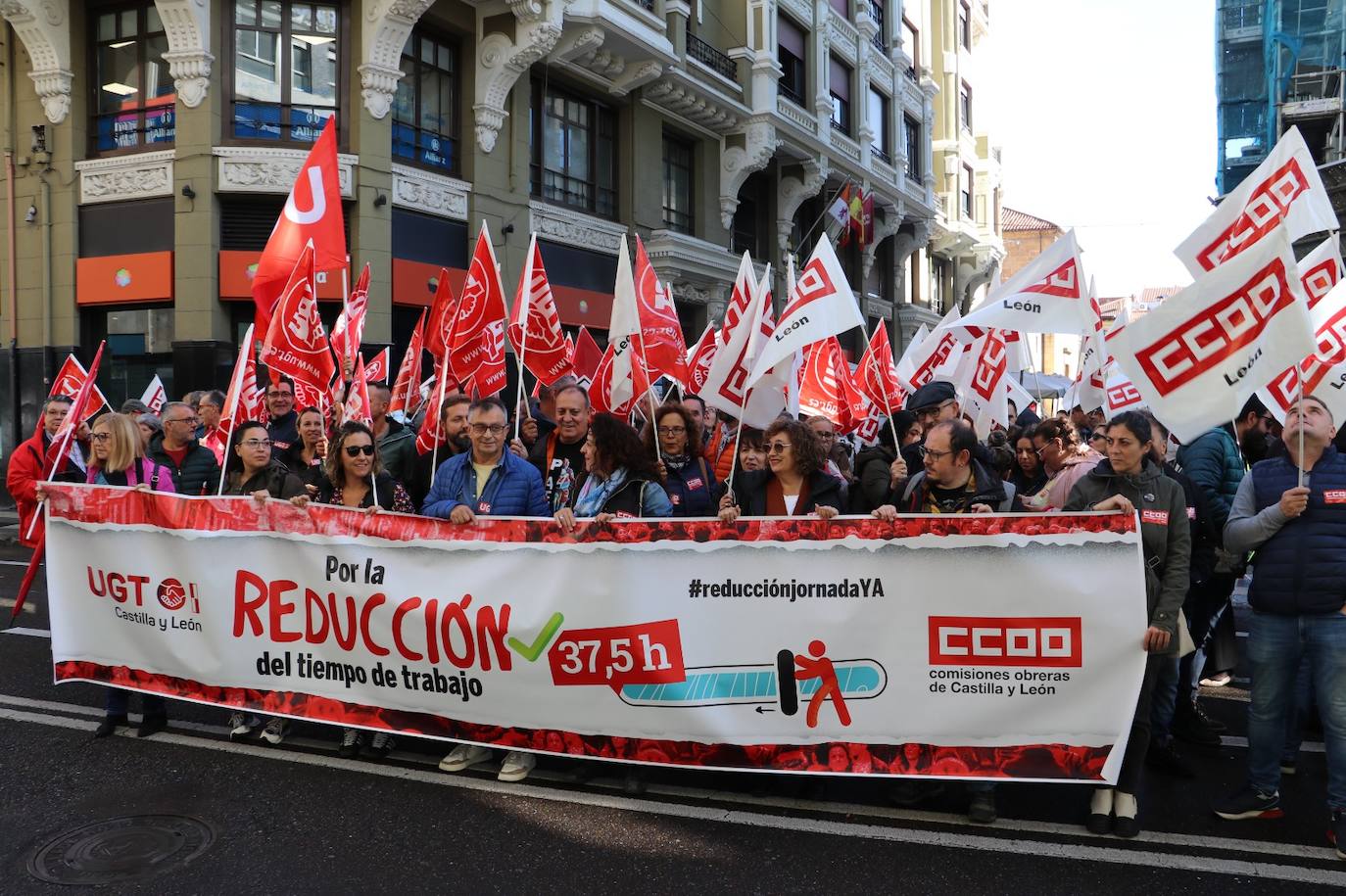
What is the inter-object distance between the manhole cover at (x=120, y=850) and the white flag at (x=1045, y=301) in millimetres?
5042

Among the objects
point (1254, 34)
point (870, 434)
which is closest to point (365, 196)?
point (870, 434)

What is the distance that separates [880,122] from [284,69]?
19741 mm

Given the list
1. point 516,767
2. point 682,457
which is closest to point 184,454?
point 682,457

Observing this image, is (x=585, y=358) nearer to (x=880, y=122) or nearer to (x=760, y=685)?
(x=760, y=685)

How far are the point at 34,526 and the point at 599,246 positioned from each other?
12.9 meters

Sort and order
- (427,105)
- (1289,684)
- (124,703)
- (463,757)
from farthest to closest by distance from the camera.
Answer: (427,105), (124,703), (463,757), (1289,684)

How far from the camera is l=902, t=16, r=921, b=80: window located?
32406 millimetres

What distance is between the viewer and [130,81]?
49.2 ft

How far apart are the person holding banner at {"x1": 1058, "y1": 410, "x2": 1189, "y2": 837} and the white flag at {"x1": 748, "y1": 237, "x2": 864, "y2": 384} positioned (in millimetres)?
1867

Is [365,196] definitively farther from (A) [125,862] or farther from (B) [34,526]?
(A) [125,862]

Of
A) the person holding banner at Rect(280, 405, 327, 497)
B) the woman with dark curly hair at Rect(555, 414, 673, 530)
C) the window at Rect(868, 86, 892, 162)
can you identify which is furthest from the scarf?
the window at Rect(868, 86, 892, 162)

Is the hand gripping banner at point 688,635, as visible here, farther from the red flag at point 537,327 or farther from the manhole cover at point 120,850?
the red flag at point 537,327

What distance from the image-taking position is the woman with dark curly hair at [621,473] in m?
5.03

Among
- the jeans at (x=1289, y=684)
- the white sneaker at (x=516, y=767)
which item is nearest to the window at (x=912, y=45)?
the jeans at (x=1289, y=684)
